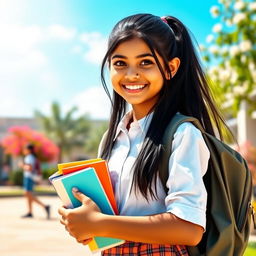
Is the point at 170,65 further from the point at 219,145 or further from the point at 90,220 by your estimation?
the point at 90,220

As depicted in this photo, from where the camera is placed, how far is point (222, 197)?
1541 mm

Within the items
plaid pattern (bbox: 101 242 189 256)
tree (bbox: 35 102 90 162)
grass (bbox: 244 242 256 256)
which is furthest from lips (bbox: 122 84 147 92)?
tree (bbox: 35 102 90 162)

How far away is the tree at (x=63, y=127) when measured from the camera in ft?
127

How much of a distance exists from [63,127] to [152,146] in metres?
37.9

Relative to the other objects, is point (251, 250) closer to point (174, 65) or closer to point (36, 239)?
point (36, 239)

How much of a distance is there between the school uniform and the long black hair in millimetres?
44

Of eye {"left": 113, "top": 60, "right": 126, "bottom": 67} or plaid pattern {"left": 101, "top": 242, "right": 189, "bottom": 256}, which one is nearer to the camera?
plaid pattern {"left": 101, "top": 242, "right": 189, "bottom": 256}

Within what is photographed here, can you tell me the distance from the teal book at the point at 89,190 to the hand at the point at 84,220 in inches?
1.7

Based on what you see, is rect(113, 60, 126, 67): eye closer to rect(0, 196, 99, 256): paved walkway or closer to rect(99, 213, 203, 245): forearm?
rect(99, 213, 203, 245): forearm

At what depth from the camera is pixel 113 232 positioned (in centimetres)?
144

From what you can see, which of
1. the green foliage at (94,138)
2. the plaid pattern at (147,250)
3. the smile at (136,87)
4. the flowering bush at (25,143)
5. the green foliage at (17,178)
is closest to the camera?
the plaid pattern at (147,250)

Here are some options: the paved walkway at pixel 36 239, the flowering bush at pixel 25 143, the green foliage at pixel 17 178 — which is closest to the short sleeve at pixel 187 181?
the paved walkway at pixel 36 239

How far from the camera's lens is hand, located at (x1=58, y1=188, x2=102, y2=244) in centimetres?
146

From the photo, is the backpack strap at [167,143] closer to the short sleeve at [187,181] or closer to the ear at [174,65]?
the short sleeve at [187,181]
